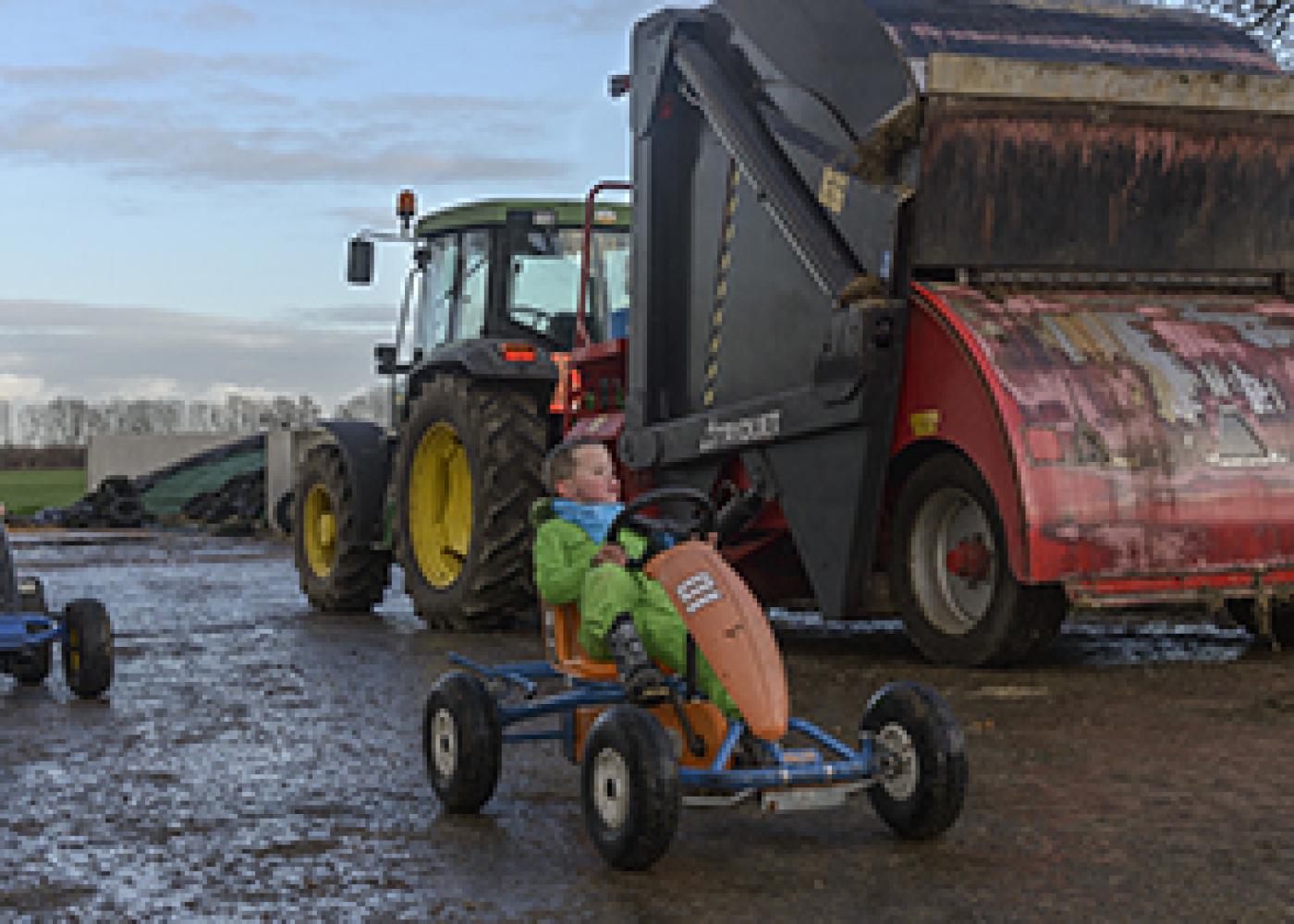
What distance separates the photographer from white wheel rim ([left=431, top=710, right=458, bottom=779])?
507 centimetres

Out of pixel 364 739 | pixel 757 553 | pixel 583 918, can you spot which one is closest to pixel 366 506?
pixel 757 553

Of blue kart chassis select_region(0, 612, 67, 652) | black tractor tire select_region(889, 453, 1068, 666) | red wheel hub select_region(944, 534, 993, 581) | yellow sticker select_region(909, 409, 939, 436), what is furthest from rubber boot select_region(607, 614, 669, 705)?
blue kart chassis select_region(0, 612, 67, 652)

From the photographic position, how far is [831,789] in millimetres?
4426

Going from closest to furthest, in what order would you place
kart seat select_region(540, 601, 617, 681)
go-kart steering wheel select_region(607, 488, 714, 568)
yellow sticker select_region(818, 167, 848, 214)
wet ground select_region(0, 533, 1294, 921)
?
1. wet ground select_region(0, 533, 1294, 921)
2. go-kart steering wheel select_region(607, 488, 714, 568)
3. kart seat select_region(540, 601, 617, 681)
4. yellow sticker select_region(818, 167, 848, 214)

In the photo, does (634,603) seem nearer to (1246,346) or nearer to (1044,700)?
(1044,700)

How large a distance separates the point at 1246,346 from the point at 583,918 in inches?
205

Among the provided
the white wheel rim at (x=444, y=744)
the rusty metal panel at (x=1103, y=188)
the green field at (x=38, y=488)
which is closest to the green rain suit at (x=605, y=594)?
the white wheel rim at (x=444, y=744)

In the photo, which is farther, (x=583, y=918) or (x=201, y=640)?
(x=201, y=640)

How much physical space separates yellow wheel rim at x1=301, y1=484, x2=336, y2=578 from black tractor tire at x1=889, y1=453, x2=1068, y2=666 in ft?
18.6

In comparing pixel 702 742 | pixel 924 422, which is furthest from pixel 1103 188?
pixel 702 742

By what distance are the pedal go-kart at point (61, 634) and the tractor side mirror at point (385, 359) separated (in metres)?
5.02

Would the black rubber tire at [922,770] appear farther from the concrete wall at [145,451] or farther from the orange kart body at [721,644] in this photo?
the concrete wall at [145,451]

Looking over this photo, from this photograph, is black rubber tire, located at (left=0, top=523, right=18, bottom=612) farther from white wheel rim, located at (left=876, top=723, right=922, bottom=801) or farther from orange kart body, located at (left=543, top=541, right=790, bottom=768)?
white wheel rim, located at (left=876, top=723, right=922, bottom=801)

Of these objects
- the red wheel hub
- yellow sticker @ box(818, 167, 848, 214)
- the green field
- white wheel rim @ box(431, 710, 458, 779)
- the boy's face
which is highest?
yellow sticker @ box(818, 167, 848, 214)
